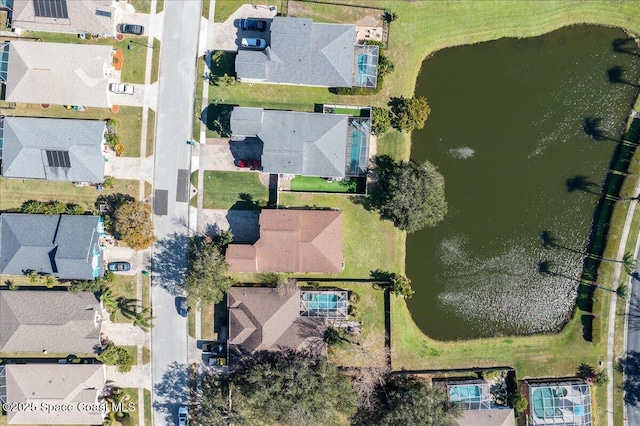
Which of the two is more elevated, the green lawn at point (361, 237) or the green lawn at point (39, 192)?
the green lawn at point (39, 192)

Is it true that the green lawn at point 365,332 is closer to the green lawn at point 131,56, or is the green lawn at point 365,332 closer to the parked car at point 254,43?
the parked car at point 254,43

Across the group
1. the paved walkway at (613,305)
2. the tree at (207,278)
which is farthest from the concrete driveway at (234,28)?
the paved walkway at (613,305)

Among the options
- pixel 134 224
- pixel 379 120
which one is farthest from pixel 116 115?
pixel 379 120

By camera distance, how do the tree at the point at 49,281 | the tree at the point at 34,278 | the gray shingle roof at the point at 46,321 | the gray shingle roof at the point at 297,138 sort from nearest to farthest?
the gray shingle roof at the point at 297,138 → the gray shingle roof at the point at 46,321 → the tree at the point at 49,281 → the tree at the point at 34,278

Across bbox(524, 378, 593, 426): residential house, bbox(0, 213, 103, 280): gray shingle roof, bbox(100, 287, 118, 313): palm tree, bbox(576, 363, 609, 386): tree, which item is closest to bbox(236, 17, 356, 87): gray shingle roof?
bbox(0, 213, 103, 280): gray shingle roof

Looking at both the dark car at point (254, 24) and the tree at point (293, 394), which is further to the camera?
the dark car at point (254, 24)

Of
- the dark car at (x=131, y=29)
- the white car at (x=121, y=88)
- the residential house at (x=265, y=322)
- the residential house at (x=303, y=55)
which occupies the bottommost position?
the residential house at (x=265, y=322)

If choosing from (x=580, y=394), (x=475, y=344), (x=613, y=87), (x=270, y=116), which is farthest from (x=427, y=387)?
(x=613, y=87)

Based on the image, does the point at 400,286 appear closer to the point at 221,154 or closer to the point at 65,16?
the point at 221,154
